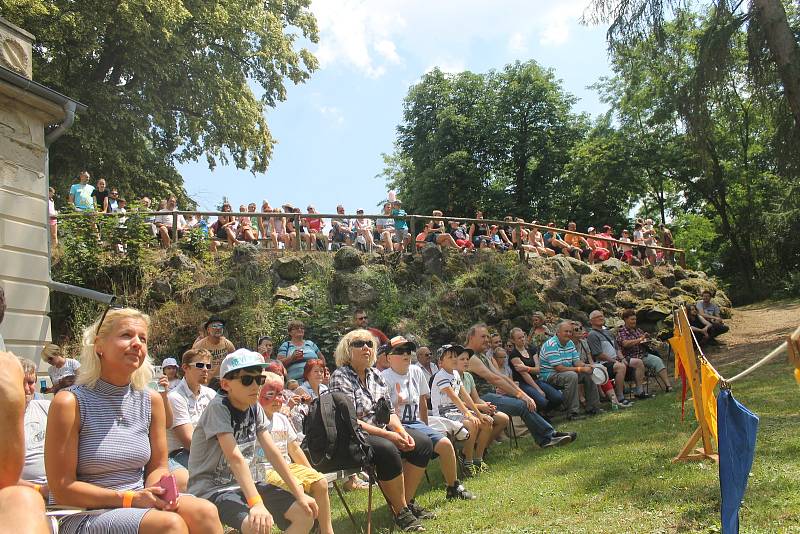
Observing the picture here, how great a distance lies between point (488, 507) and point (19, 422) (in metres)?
4.56

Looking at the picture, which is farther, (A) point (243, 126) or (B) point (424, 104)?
(B) point (424, 104)

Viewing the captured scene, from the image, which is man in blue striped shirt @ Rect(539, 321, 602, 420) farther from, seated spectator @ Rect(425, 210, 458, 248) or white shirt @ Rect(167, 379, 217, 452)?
seated spectator @ Rect(425, 210, 458, 248)

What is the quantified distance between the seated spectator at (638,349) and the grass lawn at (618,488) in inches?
131

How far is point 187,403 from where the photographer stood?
6449mm

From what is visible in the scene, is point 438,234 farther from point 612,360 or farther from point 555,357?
point 555,357

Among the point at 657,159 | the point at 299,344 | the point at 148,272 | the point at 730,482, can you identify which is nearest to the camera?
the point at 730,482

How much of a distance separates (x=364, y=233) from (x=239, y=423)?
13739mm

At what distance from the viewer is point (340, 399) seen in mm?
5758

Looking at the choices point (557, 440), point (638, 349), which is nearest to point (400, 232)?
point (638, 349)

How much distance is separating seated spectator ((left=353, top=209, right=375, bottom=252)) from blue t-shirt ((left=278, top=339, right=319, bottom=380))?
22.8 feet

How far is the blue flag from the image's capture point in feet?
14.5

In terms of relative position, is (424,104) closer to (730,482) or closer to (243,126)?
(243,126)

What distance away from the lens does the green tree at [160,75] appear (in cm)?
2186

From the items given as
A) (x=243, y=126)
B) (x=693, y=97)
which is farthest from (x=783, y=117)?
(x=243, y=126)
